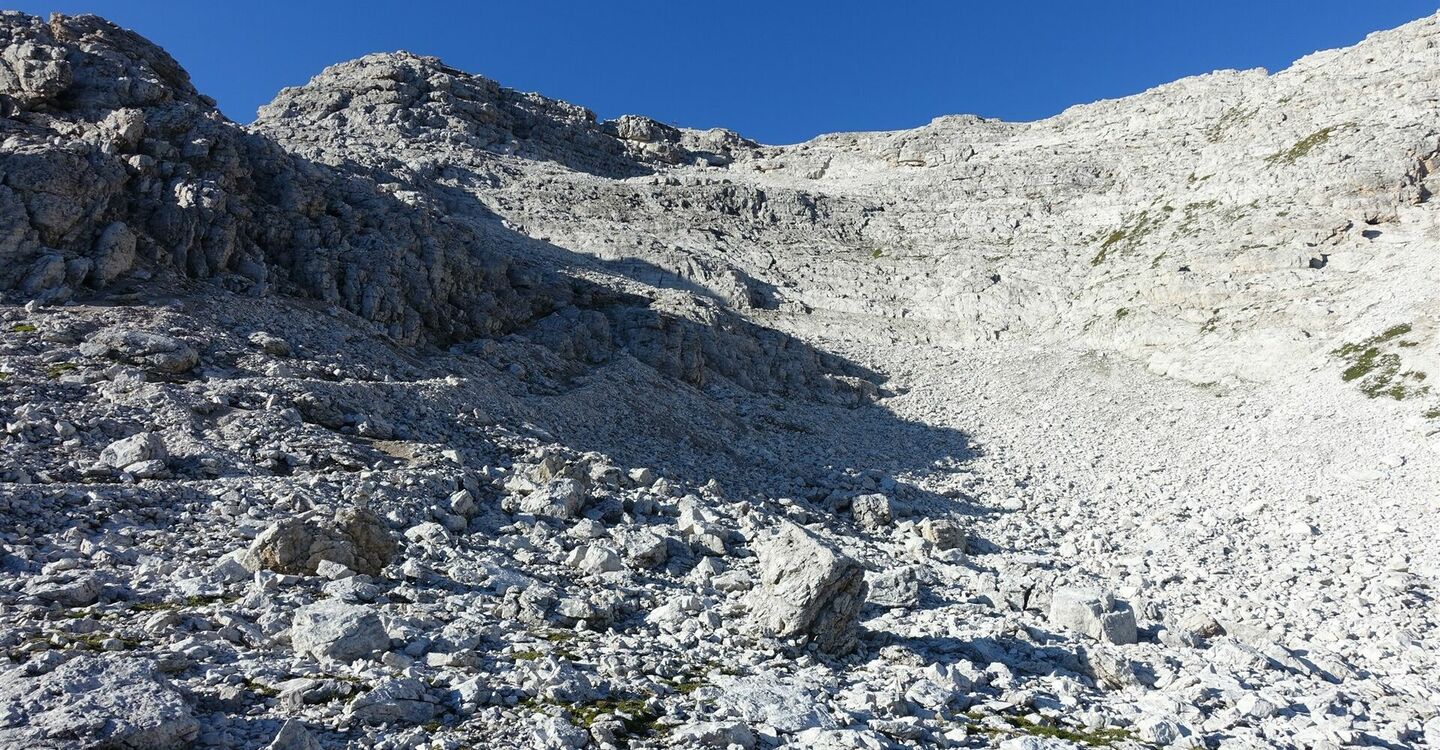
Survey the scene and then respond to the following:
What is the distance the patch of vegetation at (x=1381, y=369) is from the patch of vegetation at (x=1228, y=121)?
36.2 m

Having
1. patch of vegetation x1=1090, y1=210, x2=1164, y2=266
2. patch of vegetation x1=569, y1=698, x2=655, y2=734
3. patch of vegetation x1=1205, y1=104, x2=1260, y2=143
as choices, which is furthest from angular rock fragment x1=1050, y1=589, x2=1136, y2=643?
patch of vegetation x1=1205, y1=104, x2=1260, y2=143

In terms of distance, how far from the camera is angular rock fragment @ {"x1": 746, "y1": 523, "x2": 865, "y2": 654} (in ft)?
43.1

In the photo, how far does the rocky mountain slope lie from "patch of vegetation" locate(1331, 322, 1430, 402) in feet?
0.65

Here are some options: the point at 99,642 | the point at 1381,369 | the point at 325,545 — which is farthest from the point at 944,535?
the point at 1381,369

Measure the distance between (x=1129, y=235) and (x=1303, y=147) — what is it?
41.0 feet

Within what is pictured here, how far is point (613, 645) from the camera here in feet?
40.5

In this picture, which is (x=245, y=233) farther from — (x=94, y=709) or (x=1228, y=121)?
(x=1228, y=121)

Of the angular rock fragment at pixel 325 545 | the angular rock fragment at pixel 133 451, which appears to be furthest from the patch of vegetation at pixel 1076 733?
the angular rock fragment at pixel 133 451

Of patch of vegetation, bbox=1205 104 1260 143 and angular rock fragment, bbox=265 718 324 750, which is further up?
patch of vegetation, bbox=1205 104 1260 143

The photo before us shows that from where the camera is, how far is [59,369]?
19.5 m

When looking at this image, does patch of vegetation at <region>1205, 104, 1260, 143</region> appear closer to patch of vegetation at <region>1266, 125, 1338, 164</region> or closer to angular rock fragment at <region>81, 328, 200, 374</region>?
patch of vegetation at <region>1266, 125, 1338, 164</region>

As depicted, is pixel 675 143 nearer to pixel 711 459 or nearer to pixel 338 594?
pixel 711 459

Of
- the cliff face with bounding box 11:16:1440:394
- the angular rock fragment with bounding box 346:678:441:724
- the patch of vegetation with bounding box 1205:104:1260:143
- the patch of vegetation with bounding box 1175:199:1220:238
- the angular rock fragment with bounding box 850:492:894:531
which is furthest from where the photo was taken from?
the patch of vegetation with bounding box 1205:104:1260:143

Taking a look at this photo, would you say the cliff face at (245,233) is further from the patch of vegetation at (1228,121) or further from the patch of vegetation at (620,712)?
the patch of vegetation at (1228,121)
